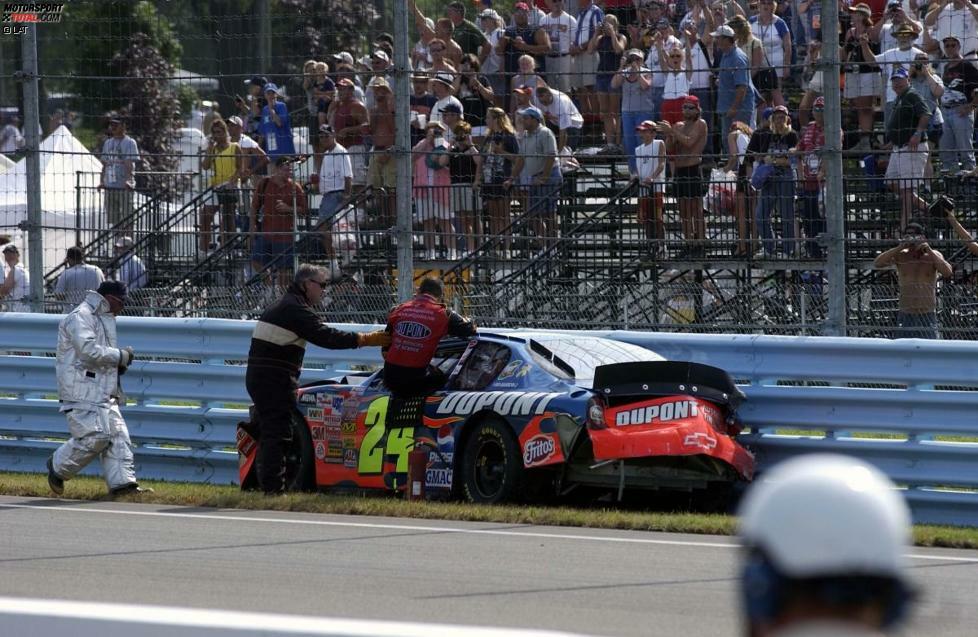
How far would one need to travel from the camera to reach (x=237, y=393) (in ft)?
43.9

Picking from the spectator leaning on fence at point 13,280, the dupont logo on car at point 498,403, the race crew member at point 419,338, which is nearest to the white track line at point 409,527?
the dupont logo on car at point 498,403

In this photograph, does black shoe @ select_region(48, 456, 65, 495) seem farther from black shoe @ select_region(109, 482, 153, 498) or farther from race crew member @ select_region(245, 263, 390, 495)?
race crew member @ select_region(245, 263, 390, 495)

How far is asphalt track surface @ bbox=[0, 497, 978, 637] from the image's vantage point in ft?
24.1

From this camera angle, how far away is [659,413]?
1064 centimetres

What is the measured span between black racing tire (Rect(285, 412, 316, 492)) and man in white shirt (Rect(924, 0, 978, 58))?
7149mm

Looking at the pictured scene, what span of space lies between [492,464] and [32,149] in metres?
5.37

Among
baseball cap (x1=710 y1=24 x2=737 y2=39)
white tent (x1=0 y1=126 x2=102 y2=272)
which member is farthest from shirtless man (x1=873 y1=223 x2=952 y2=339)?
white tent (x1=0 y1=126 x2=102 y2=272)

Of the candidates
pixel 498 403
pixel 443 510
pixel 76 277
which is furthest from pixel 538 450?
pixel 76 277

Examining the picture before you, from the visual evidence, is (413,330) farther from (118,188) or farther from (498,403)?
(118,188)

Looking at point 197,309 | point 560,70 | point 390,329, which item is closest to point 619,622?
point 390,329

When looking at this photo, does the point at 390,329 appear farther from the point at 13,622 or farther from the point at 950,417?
the point at 13,622

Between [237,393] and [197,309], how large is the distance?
1145 mm

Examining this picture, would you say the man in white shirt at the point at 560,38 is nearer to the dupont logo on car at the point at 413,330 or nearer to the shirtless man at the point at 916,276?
the shirtless man at the point at 916,276

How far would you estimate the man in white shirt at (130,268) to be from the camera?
679 inches
